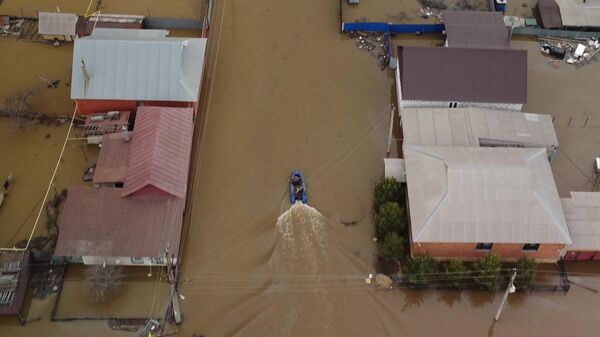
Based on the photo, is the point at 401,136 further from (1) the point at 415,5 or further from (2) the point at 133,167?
(2) the point at 133,167

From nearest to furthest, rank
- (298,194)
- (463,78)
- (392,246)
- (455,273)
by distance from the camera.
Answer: (455,273)
(392,246)
(298,194)
(463,78)

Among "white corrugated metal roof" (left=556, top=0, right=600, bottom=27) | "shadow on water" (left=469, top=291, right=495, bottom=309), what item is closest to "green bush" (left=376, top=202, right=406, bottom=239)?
"shadow on water" (left=469, top=291, right=495, bottom=309)

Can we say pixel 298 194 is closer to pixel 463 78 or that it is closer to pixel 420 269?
pixel 420 269

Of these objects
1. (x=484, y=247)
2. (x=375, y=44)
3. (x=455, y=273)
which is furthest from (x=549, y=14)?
(x=455, y=273)

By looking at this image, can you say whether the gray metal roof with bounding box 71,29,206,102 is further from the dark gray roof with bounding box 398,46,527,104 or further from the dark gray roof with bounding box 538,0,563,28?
the dark gray roof with bounding box 538,0,563,28

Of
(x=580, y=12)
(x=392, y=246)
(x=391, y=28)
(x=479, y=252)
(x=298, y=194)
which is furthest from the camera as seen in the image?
(x=580, y=12)
